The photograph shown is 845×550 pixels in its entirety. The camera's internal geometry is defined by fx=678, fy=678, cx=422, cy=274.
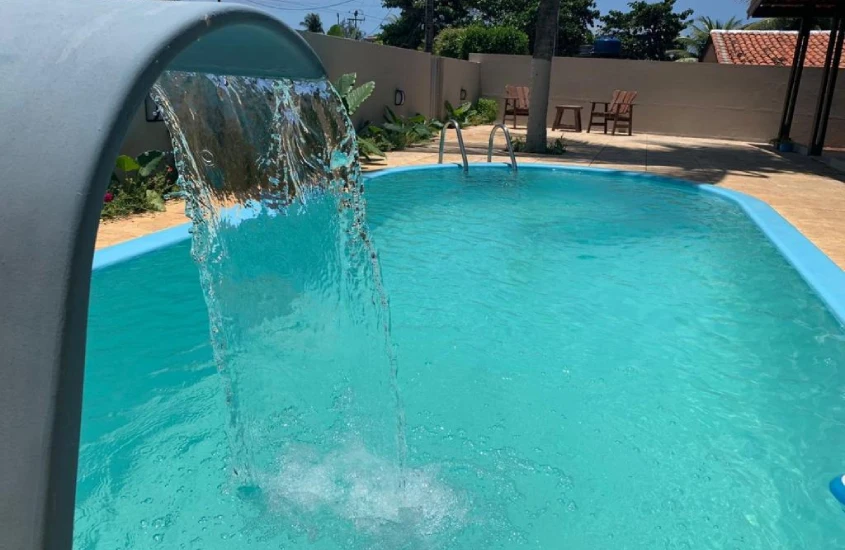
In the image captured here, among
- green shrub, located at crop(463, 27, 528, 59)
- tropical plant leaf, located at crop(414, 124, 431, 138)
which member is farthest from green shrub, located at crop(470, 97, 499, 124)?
tropical plant leaf, located at crop(414, 124, 431, 138)

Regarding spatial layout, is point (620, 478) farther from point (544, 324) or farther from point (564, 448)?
point (544, 324)

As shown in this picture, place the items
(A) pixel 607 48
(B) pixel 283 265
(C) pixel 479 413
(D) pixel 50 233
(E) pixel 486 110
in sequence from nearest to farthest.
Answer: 1. (D) pixel 50 233
2. (C) pixel 479 413
3. (B) pixel 283 265
4. (E) pixel 486 110
5. (A) pixel 607 48

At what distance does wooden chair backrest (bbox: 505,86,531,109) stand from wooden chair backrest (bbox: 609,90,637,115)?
229 cm

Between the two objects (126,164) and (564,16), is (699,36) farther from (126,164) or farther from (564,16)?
(126,164)

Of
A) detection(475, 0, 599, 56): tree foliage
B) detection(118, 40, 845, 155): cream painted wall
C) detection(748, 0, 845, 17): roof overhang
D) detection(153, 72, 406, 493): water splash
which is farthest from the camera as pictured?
detection(475, 0, 599, 56): tree foliage

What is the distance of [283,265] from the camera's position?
3.85 m

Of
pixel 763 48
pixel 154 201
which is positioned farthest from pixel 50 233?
pixel 763 48

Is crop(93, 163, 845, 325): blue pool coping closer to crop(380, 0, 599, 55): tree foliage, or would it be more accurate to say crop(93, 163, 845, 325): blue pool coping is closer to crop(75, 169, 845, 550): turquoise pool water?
crop(75, 169, 845, 550): turquoise pool water

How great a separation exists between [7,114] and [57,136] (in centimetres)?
10

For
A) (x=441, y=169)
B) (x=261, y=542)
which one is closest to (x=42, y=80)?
(x=261, y=542)

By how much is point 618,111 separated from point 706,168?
6164 millimetres

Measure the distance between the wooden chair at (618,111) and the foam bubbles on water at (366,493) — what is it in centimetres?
1616

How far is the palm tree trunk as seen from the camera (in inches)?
503

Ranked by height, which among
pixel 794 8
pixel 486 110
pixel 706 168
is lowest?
pixel 706 168
